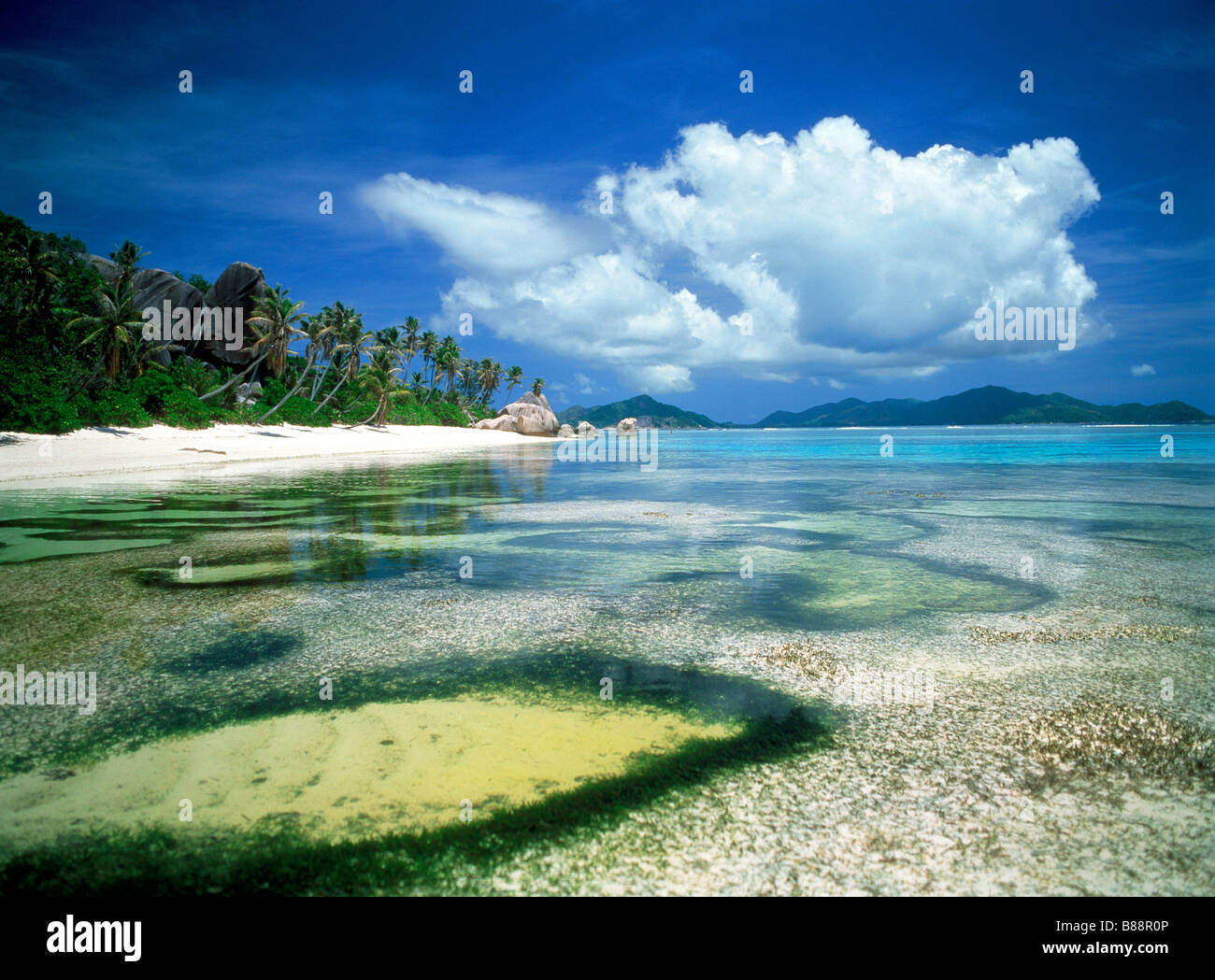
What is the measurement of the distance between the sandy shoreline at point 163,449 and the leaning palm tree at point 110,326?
5.36 m

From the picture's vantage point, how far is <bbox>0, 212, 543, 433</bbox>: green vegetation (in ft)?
117

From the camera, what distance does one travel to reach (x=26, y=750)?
14.9 feet

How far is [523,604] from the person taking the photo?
27.5 feet

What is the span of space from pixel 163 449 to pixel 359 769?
42102 millimetres

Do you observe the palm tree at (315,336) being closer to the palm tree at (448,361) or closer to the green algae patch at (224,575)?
the palm tree at (448,361)

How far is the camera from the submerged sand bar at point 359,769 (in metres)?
3.74

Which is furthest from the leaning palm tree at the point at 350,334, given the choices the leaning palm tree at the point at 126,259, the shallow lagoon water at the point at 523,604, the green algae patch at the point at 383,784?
the green algae patch at the point at 383,784

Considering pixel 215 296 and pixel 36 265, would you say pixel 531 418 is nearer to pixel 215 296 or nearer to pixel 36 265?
pixel 215 296

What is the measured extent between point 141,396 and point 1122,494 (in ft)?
176

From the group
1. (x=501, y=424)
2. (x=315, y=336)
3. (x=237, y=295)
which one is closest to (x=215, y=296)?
(x=237, y=295)

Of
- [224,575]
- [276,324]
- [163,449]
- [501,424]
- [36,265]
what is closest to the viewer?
[224,575]

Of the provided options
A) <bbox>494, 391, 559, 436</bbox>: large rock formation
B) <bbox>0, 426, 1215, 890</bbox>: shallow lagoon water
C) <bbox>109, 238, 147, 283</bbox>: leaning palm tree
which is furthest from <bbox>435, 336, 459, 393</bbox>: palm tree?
<bbox>0, 426, 1215, 890</bbox>: shallow lagoon water
